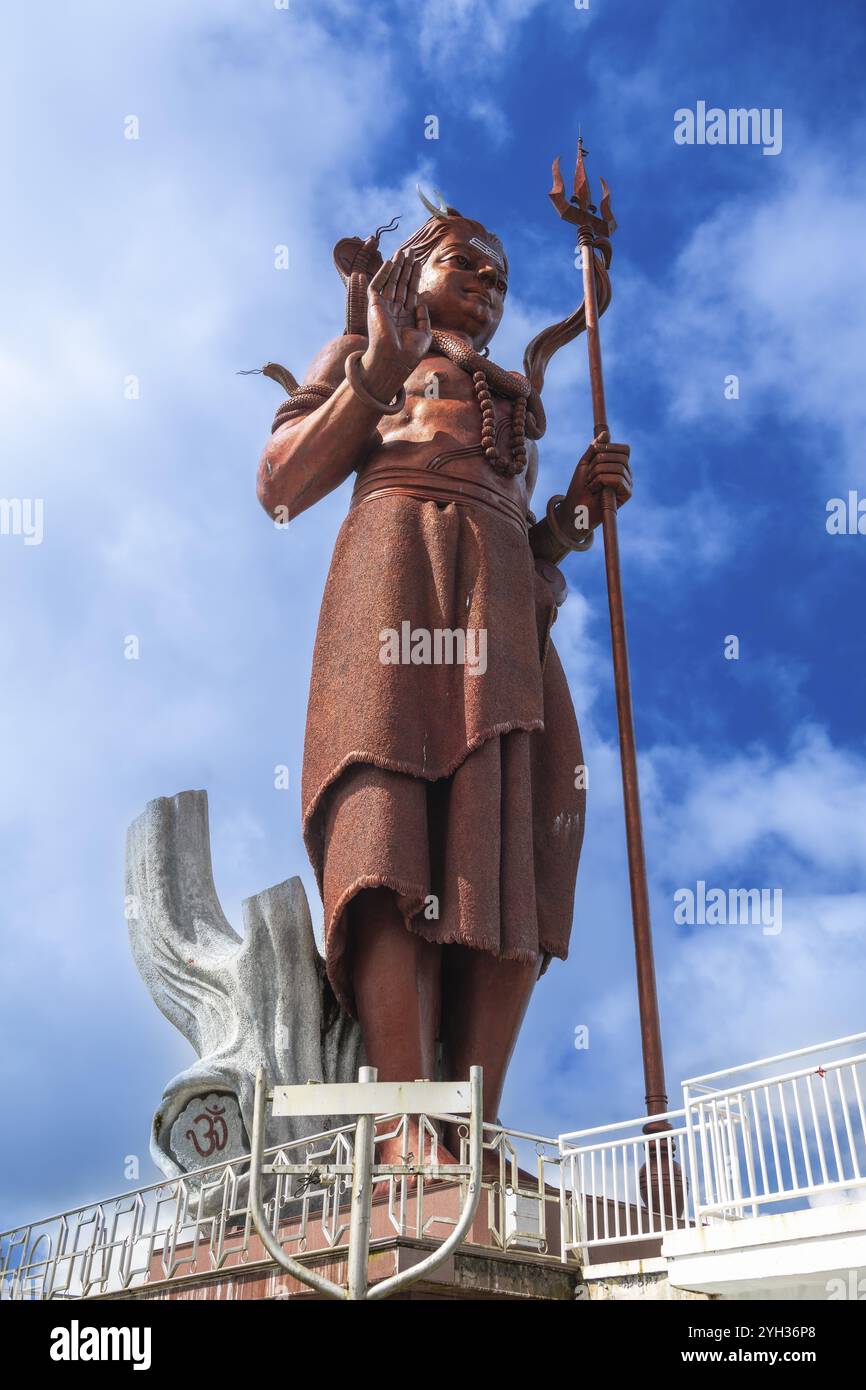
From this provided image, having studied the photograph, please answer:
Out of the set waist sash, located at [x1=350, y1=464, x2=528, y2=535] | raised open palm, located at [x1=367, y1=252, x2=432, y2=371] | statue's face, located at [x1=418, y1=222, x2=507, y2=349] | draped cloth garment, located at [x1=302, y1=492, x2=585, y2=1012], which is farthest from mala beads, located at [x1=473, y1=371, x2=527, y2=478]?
raised open palm, located at [x1=367, y1=252, x2=432, y2=371]

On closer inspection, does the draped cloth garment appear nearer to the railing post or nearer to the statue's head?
the statue's head

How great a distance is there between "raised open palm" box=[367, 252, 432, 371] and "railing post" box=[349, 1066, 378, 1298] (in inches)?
182

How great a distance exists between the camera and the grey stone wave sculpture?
714cm

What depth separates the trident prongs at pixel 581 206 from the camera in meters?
9.08

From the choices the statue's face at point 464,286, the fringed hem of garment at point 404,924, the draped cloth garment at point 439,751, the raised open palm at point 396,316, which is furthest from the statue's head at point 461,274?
the fringed hem of garment at point 404,924

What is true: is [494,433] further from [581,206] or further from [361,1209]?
[361,1209]

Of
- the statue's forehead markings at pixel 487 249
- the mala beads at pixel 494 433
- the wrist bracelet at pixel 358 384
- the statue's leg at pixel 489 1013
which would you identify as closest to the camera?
the statue's leg at pixel 489 1013

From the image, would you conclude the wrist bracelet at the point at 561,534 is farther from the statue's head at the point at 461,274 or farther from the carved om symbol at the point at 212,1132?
the carved om symbol at the point at 212,1132

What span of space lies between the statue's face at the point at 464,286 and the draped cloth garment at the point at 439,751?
1.57 meters

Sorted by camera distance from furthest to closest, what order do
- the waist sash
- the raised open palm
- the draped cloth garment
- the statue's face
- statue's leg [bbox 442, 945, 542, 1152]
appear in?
the statue's face
the waist sash
the raised open palm
statue's leg [bbox 442, 945, 542, 1152]
the draped cloth garment

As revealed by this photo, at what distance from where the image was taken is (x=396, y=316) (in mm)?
7164
